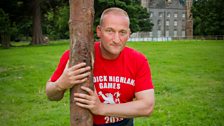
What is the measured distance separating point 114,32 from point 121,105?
23.6 inches

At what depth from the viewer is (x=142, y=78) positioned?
305 centimetres

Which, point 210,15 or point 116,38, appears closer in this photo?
point 116,38

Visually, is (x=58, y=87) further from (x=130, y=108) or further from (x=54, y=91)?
(x=130, y=108)

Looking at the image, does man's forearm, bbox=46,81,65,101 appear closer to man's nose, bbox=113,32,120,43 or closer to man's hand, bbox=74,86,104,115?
man's hand, bbox=74,86,104,115

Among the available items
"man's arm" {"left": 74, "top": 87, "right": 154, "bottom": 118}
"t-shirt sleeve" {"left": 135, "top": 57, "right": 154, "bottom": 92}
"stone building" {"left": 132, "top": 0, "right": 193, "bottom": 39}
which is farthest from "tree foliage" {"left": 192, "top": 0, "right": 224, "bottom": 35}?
"man's arm" {"left": 74, "top": 87, "right": 154, "bottom": 118}

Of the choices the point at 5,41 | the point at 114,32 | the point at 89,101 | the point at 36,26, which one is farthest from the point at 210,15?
the point at 89,101


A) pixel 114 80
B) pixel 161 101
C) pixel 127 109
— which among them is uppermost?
pixel 114 80

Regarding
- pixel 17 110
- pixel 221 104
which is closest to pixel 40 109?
pixel 17 110

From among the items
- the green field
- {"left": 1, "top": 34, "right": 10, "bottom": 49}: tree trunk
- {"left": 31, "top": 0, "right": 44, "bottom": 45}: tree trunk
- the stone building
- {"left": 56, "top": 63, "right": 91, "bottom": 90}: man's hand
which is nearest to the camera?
{"left": 56, "top": 63, "right": 91, "bottom": 90}: man's hand

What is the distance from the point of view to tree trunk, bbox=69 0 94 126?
9.26 ft

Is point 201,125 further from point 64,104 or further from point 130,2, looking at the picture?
point 130,2

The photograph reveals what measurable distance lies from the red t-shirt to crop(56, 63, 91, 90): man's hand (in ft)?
0.97

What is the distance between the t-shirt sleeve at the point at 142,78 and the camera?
9.96ft

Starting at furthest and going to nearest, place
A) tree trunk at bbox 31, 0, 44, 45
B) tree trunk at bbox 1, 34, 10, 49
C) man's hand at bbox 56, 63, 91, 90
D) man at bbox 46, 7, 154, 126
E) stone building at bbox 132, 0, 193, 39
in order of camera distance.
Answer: stone building at bbox 132, 0, 193, 39 < tree trunk at bbox 31, 0, 44, 45 < tree trunk at bbox 1, 34, 10, 49 < man at bbox 46, 7, 154, 126 < man's hand at bbox 56, 63, 91, 90
